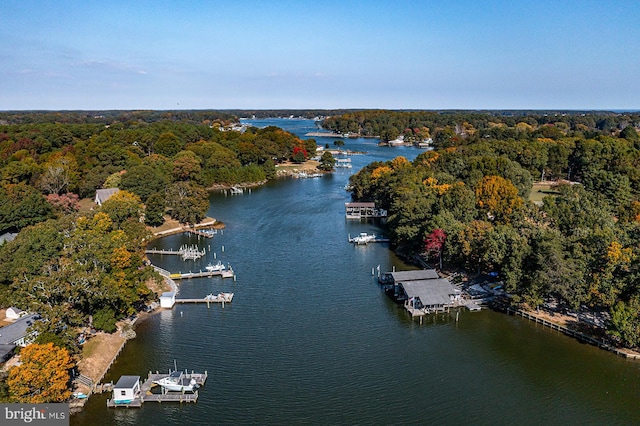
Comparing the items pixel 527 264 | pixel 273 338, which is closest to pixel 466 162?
pixel 527 264

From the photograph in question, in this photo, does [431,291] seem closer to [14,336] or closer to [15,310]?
[14,336]

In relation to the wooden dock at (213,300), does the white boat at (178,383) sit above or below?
below

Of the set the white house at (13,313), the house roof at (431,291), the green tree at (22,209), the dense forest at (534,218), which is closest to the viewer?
the white house at (13,313)

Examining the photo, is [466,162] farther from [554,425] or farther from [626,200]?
[554,425]

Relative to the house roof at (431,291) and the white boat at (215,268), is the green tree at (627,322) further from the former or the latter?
the white boat at (215,268)

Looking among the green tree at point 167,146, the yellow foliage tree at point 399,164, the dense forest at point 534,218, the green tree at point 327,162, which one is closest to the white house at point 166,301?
the dense forest at point 534,218

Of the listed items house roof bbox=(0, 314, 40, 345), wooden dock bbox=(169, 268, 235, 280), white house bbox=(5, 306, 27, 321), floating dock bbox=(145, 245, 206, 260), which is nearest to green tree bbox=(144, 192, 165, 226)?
floating dock bbox=(145, 245, 206, 260)

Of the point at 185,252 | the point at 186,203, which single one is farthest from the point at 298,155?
the point at 185,252
